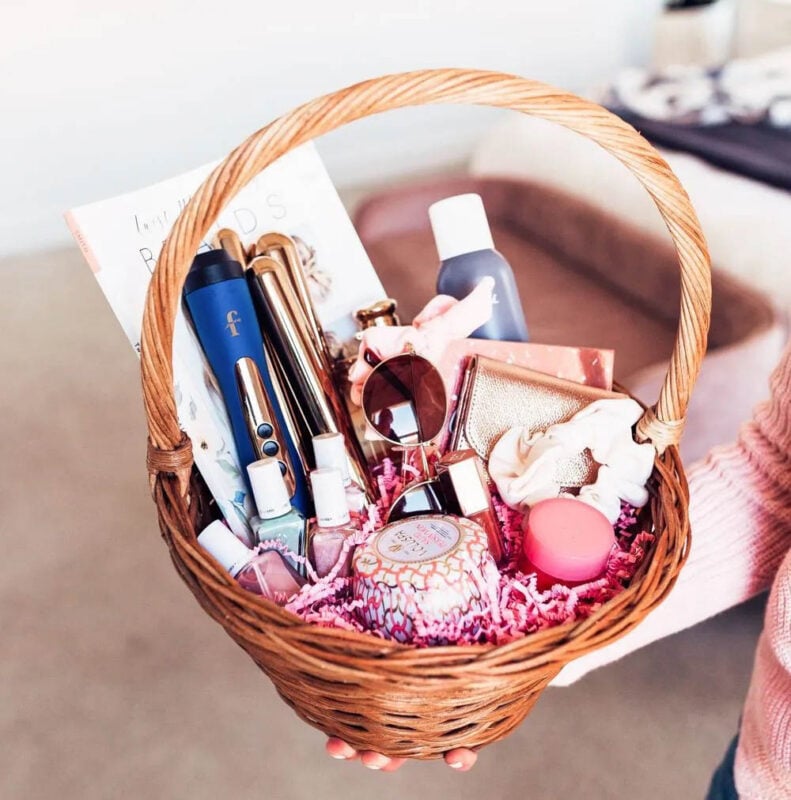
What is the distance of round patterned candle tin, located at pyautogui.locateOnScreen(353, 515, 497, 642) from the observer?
0.50 metres

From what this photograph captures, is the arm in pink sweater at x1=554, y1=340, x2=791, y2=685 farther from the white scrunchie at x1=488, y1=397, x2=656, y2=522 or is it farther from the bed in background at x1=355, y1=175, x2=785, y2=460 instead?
the bed in background at x1=355, y1=175, x2=785, y2=460

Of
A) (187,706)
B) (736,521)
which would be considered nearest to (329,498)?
(736,521)

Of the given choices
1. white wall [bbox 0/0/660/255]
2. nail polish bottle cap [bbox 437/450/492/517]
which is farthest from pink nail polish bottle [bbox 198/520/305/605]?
white wall [bbox 0/0/660/255]

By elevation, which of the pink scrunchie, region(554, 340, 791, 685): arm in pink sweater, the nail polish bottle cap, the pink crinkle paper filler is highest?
the pink scrunchie

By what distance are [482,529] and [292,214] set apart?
0.36 m

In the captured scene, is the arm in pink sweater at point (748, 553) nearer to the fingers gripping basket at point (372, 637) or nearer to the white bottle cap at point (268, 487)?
the fingers gripping basket at point (372, 637)

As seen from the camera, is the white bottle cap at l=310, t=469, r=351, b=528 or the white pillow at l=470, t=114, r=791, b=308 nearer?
the white bottle cap at l=310, t=469, r=351, b=528

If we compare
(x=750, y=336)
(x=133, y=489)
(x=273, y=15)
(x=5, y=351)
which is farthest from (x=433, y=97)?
(x=273, y=15)

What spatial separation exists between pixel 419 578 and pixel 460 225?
12.6 inches

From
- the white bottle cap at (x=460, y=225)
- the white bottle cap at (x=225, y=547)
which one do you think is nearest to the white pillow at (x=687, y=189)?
the white bottle cap at (x=460, y=225)

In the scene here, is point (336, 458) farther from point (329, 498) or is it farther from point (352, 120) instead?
point (352, 120)

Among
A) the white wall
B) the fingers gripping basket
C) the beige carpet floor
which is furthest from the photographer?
the white wall

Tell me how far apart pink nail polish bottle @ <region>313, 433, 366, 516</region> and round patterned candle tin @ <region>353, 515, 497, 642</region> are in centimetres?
8

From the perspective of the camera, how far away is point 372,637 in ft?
1.54
